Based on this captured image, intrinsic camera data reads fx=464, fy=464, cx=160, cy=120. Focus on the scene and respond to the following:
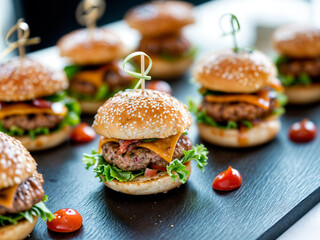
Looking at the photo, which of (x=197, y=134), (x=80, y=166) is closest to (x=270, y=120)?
(x=197, y=134)

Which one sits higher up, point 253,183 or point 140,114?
point 140,114

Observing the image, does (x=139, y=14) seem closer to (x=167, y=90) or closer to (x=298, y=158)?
(x=167, y=90)

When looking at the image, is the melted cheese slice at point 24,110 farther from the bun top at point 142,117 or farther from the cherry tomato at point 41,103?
the bun top at point 142,117

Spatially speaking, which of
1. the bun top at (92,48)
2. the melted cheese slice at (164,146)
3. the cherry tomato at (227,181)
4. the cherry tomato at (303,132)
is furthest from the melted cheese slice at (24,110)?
the cherry tomato at (303,132)

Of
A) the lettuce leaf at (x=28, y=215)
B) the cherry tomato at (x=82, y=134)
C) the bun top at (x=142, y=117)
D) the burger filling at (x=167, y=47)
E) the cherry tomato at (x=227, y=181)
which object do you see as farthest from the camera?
the burger filling at (x=167, y=47)

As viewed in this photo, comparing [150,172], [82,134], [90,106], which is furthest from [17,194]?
[90,106]

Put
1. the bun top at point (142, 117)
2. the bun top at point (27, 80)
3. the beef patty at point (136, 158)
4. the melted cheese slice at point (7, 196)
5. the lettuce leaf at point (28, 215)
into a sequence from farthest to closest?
1. the bun top at point (27, 80)
2. the beef patty at point (136, 158)
3. the bun top at point (142, 117)
4. the lettuce leaf at point (28, 215)
5. the melted cheese slice at point (7, 196)
